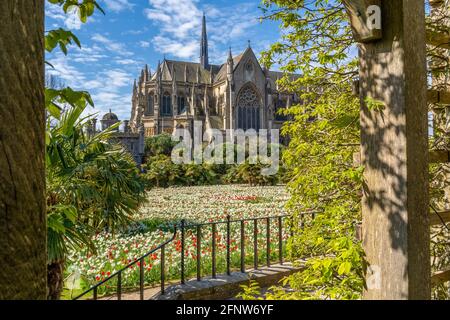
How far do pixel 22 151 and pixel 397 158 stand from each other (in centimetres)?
164

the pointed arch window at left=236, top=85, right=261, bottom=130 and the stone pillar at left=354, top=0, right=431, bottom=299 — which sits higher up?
the pointed arch window at left=236, top=85, right=261, bottom=130

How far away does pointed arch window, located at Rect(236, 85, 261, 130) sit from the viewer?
58.8 meters

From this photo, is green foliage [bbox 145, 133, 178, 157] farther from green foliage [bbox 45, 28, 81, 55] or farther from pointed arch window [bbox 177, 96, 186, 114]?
green foliage [bbox 45, 28, 81, 55]

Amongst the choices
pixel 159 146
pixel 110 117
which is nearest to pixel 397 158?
pixel 159 146

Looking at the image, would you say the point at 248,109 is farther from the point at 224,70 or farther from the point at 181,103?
the point at 181,103

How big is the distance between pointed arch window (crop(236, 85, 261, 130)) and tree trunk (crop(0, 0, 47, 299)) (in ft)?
188

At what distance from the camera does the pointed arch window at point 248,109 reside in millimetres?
58787

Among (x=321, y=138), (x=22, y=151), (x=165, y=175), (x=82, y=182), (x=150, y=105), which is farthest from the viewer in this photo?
(x=150, y=105)

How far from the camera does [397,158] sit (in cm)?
175

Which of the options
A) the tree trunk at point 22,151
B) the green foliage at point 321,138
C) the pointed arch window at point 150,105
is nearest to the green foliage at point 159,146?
the pointed arch window at point 150,105

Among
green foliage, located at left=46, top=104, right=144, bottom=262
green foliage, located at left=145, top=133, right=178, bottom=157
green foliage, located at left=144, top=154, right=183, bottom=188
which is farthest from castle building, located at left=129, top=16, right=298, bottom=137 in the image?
green foliage, located at left=46, top=104, right=144, bottom=262
